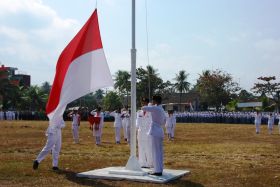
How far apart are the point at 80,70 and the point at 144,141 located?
3070 mm

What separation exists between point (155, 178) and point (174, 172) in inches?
47.6

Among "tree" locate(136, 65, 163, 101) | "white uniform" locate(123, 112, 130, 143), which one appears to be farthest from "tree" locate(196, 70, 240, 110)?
"white uniform" locate(123, 112, 130, 143)

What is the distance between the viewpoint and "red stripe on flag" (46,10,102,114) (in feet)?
40.0

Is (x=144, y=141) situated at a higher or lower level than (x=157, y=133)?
lower

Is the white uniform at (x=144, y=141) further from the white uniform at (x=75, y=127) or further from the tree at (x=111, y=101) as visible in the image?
the tree at (x=111, y=101)

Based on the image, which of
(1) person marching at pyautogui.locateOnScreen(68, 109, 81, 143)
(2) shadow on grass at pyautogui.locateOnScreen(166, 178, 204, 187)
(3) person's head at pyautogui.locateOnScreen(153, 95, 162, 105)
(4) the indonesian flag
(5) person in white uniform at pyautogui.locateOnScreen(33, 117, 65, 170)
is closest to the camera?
(2) shadow on grass at pyautogui.locateOnScreen(166, 178, 204, 187)

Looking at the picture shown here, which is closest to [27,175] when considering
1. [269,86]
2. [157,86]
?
[269,86]

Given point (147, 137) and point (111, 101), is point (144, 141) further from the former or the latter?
point (111, 101)

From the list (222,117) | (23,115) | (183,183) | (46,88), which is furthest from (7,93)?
(183,183)

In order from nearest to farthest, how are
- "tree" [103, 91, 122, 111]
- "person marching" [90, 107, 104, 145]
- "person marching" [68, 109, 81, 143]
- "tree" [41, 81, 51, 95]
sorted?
"person marching" [90, 107, 104, 145], "person marching" [68, 109, 81, 143], "tree" [103, 91, 122, 111], "tree" [41, 81, 51, 95]

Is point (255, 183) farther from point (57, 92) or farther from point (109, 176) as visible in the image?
point (57, 92)

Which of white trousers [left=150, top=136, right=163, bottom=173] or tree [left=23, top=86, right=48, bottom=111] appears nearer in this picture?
white trousers [left=150, top=136, right=163, bottom=173]

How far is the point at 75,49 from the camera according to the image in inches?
484

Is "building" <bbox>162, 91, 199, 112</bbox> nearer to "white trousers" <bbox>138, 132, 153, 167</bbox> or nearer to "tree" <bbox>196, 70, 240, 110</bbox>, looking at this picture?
"tree" <bbox>196, 70, 240, 110</bbox>
